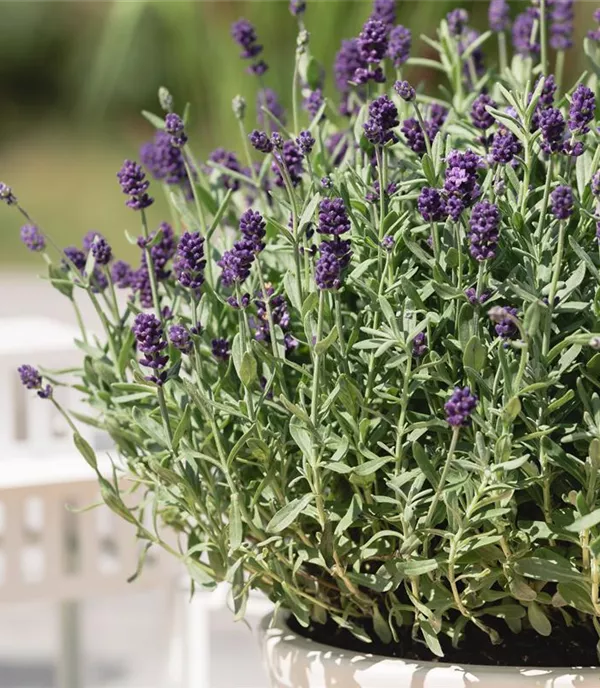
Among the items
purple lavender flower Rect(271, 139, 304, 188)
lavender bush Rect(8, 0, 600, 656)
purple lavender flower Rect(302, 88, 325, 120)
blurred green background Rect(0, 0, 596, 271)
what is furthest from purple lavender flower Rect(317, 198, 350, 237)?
blurred green background Rect(0, 0, 596, 271)

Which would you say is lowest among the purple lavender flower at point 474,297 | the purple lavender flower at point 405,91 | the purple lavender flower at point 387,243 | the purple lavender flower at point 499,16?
the purple lavender flower at point 474,297

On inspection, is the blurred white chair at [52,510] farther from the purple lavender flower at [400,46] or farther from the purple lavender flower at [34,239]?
the purple lavender flower at [400,46]

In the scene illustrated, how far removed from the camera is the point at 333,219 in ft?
1.38

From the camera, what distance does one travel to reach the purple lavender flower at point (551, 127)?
42cm

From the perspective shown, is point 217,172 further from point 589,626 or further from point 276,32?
point 276,32

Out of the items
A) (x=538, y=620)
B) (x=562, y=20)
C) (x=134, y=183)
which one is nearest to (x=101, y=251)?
(x=134, y=183)

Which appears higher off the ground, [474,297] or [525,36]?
[525,36]

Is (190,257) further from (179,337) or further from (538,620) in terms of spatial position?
(538,620)

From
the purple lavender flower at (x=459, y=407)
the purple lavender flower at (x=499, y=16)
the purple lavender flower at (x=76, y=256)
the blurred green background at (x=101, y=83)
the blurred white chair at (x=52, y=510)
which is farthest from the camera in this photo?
the blurred green background at (x=101, y=83)

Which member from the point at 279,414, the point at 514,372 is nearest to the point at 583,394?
the point at 514,372

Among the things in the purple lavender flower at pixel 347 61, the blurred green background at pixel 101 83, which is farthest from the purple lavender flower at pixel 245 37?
the blurred green background at pixel 101 83

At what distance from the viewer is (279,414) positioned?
0.48 meters

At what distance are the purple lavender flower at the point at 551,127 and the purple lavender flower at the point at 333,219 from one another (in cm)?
8

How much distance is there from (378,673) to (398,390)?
12cm
